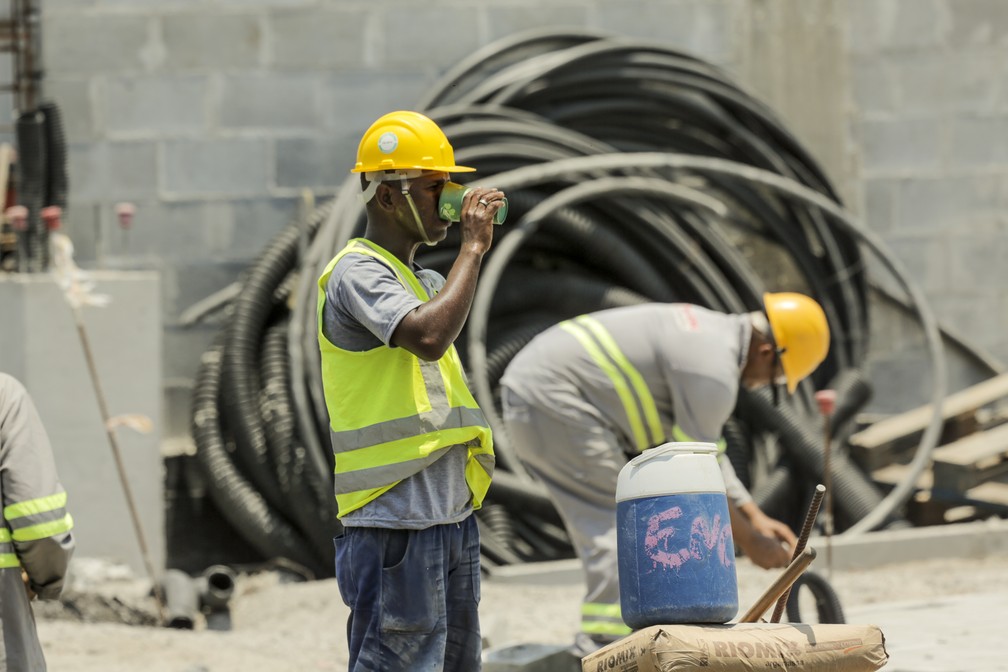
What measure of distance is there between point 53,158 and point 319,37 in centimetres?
179

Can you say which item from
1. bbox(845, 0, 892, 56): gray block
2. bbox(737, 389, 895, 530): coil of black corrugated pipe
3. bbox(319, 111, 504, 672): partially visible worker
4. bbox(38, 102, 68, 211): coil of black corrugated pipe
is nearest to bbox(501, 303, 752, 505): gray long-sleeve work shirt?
bbox(319, 111, 504, 672): partially visible worker

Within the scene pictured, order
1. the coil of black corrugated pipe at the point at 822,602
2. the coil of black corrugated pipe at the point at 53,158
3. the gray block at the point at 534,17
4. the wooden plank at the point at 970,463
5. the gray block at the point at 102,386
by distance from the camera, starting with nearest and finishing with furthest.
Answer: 1. the coil of black corrugated pipe at the point at 822,602
2. the gray block at the point at 102,386
3. the coil of black corrugated pipe at the point at 53,158
4. the wooden plank at the point at 970,463
5. the gray block at the point at 534,17

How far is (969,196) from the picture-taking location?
8.23 meters

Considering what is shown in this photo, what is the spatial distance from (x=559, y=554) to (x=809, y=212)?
2385 mm

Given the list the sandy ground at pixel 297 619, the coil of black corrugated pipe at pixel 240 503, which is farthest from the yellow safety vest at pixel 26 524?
the coil of black corrugated pipe at pixel 240 503

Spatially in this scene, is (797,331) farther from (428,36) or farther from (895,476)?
(428,36)

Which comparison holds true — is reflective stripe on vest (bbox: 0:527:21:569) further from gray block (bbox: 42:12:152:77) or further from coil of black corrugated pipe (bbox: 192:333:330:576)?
gray block (bbox: 42:12:152:77)

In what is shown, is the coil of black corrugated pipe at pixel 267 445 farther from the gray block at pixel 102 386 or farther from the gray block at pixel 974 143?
the gray block at pixel 974 143

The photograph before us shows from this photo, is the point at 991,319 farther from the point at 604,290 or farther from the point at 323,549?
the point at 323,549

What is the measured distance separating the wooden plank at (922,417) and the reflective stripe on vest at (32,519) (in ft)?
17.1

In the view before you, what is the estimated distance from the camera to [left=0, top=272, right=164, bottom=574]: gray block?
236 inches

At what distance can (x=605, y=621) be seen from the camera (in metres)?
4.11

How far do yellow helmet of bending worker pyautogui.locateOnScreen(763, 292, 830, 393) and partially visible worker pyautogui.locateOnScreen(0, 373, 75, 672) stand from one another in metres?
2.17

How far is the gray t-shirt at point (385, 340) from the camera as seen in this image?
9.64 feet
